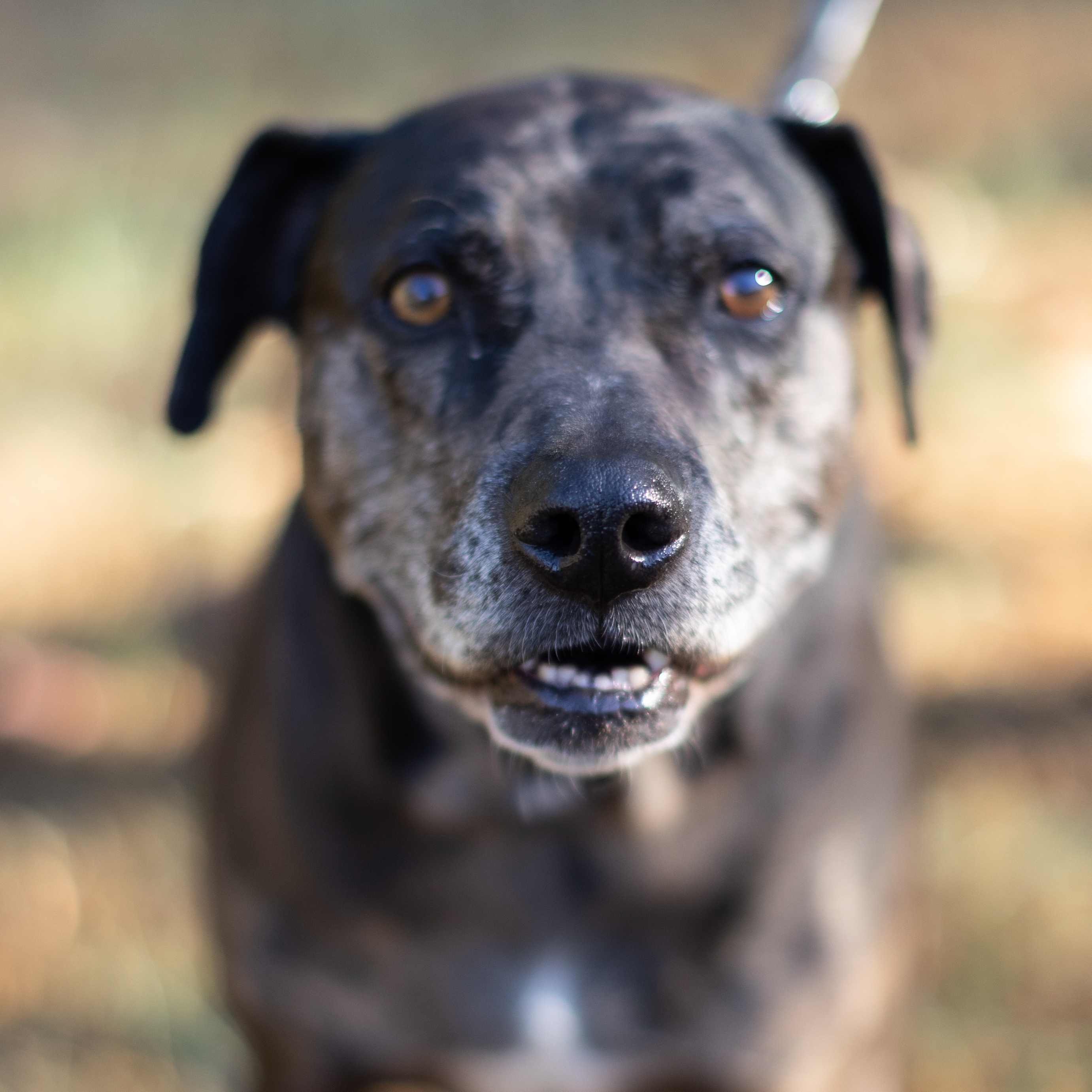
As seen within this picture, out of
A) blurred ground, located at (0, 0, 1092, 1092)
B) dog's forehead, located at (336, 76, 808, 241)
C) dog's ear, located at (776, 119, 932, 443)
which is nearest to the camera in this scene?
dog's forehead, located at (336, 76, 808, 241)

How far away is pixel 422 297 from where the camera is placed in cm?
222


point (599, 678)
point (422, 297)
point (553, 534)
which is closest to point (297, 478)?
point (422, 297)

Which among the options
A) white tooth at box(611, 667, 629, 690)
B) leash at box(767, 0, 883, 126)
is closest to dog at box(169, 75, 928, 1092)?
white tooth at box(611, 667, 629, 690)

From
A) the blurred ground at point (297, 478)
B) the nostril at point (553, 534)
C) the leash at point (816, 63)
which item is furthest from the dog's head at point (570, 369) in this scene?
the blurred ground at point (297, 478)

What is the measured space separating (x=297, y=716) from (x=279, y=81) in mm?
5774

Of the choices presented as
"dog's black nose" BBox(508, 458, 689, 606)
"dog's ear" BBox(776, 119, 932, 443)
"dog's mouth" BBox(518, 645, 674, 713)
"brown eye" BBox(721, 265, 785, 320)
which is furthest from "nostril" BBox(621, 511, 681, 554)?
"dog's ear" BBox(776, 119, 932, 443)

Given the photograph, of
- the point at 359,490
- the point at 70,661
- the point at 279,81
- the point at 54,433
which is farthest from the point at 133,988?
the point at 279,81

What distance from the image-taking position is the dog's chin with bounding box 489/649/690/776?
2.00 m

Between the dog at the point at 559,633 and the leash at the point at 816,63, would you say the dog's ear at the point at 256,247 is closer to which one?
the dog at the point at 559,633

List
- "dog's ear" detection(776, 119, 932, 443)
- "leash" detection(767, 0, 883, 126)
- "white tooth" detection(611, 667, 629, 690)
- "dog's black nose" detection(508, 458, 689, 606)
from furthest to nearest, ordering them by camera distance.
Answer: "leash" detection(767, 0, 883, 126), "dog's ear" detection(776, 119, 932, 443), "white tooth" detection(611, 667, 629, 690), "dog's black nose" detection(508, 458, 689, 606)

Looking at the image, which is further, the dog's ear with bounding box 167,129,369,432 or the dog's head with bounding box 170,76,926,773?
the dog's ear with bounding box 167,129,369,432

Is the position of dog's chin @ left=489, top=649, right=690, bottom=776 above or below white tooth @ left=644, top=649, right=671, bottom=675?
below

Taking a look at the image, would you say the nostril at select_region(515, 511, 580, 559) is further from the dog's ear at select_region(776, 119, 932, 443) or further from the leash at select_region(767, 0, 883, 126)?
the leash at select_region(767, 0, 883, 126)

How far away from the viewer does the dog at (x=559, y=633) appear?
2027 mm
